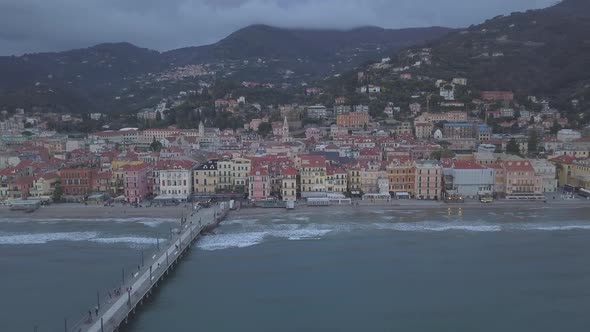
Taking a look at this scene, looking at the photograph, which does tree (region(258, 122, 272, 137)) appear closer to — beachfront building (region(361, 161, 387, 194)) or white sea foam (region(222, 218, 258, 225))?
beachfront building (region(361, 161, 387, 194))

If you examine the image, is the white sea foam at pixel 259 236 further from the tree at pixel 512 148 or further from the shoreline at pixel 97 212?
the tree at pixel 512 148

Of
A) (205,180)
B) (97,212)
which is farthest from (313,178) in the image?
(97,212)

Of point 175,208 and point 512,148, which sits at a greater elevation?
point 512,148

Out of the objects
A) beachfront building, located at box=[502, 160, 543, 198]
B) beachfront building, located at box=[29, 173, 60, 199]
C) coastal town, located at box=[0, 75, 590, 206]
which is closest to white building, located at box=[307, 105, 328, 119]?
coastal town, located at box=[0, 75, 590, 206]

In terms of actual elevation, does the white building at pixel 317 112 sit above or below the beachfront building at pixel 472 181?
above

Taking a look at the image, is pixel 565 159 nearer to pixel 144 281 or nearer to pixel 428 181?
pixel 428 181

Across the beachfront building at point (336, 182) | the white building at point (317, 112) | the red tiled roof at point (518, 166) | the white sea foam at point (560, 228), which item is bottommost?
the white sea foam at point (560, 228)

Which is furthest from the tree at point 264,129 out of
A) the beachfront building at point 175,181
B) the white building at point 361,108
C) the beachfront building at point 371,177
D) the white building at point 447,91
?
the beachfront building at point 175,181
